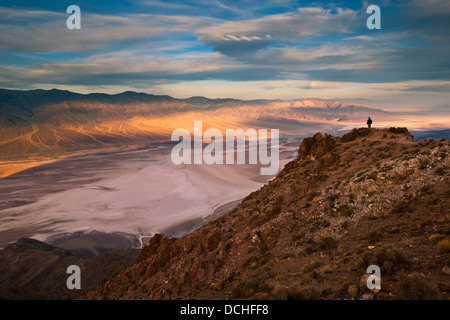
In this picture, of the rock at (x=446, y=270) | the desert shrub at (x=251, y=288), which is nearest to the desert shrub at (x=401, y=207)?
the rock at (x=446, y=270)

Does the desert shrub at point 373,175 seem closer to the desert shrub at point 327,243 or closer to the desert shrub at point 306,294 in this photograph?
the desert shrub at point 327,243

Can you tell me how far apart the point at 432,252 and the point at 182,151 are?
110207mm

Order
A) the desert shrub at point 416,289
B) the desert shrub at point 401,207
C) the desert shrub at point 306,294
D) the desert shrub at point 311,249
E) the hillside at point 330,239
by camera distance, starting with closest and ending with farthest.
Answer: the desert shrub at point 416,289 → the desert shrub at point 306,294 → the hillside at point 330,239 → the desert shrub at point 311,249 → the desert shrub at point 401,207

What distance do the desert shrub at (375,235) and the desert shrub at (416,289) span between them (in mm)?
2978

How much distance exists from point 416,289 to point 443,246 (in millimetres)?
2102

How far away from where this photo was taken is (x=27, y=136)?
141625 mm

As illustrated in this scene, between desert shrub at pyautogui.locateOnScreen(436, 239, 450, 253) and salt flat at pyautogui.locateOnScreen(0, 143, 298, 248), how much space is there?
35183 mm

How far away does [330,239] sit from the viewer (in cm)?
961

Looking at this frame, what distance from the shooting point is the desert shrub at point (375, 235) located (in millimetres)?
8633
